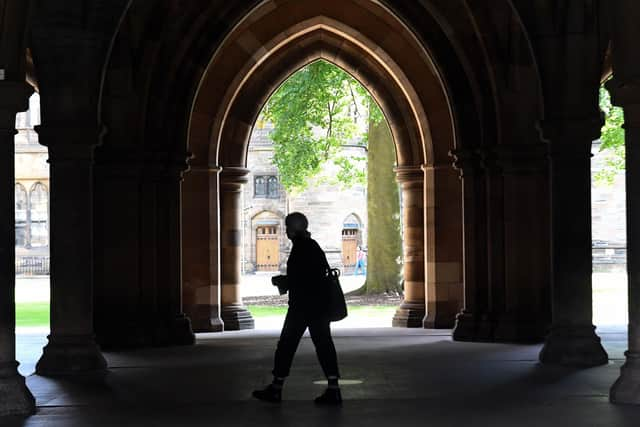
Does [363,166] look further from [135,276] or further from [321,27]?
[135,276]

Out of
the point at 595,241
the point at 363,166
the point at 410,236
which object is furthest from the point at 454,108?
the point at 363,166

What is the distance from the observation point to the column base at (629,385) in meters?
7.76

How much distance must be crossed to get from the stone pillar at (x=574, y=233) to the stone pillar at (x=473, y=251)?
3.69m

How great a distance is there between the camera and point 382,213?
2548cm

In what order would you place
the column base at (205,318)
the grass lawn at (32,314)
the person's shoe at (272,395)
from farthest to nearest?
the grass lawn at (32,314) < the column base at (205,318) < the person's shoe at (272,395)

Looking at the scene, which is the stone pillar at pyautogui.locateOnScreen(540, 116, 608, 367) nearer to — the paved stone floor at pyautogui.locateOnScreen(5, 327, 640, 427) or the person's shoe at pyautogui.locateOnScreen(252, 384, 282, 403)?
the paved stone floor at pyautogui.locateOnScreen(5, 327, 640, 427)

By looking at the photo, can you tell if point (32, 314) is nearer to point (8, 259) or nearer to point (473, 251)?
point (473, 251)

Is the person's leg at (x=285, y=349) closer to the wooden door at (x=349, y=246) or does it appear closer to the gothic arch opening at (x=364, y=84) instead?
the gothic arch opening at (x=364, y=84)

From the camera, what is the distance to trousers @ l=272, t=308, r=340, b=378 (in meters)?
7.86

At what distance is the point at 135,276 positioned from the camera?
1370cm

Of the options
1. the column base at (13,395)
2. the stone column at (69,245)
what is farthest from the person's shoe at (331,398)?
the stone column at (69,245)

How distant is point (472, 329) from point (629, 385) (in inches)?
255

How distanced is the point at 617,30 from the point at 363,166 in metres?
37.5

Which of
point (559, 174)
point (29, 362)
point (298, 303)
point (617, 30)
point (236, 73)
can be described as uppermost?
point (236, 73)
